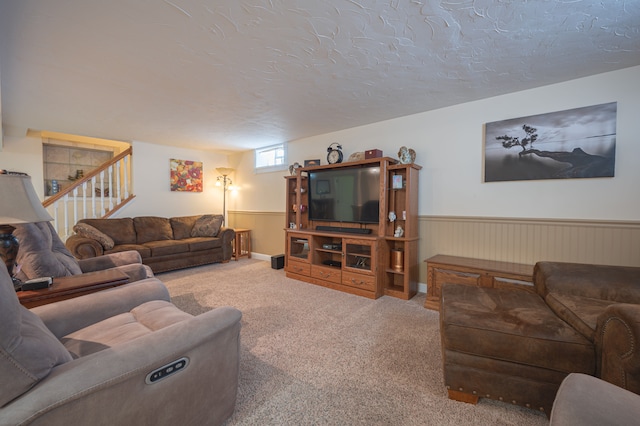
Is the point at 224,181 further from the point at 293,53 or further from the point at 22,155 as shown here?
the point at 293,53

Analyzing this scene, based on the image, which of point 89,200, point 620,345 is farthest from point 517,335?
point 89,200

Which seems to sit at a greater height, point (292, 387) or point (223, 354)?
point (223, 354)

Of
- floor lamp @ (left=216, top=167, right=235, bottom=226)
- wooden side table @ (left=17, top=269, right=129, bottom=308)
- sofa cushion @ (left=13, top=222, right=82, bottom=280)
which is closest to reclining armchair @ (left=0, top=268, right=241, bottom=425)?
wooden side table @ (left=17, top=269, right=129, bottom=308)

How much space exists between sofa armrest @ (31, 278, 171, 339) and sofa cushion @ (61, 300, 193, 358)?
58 mm

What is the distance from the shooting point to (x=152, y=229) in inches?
183

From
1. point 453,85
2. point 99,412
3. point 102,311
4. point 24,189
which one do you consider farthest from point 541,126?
point 24,189

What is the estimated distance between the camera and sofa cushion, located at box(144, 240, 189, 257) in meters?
4.04

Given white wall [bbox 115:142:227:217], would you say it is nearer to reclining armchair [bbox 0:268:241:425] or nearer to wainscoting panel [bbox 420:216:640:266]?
reclining armchair [bbox 0:268:241:425]

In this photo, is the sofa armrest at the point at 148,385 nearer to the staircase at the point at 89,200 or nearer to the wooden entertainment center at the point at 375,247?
the wooden entertainment center at the point at 375,247

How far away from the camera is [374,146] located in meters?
3.74

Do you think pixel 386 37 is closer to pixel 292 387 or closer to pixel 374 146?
pixel 374 146

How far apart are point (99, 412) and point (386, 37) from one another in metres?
2.46

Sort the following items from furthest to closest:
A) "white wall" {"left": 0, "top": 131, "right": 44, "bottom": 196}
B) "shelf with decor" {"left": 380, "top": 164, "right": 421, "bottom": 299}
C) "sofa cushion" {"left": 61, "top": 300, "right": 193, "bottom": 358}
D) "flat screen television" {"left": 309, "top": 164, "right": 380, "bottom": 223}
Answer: "white wall" {"left": 0, "top": 131, "right": 44, "bottom": 196}, "flat screen television" {"left": 309, "top": 164, "right": 380, "bottom": 223}, "shelf with decor" {"left": 380, "top": 164, "right": 421, "bottom": 299}, "sofa cushion" {"left": 61, "top": 300, "right": 193, "bottom": 358}

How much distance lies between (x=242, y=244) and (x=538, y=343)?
5.15m
